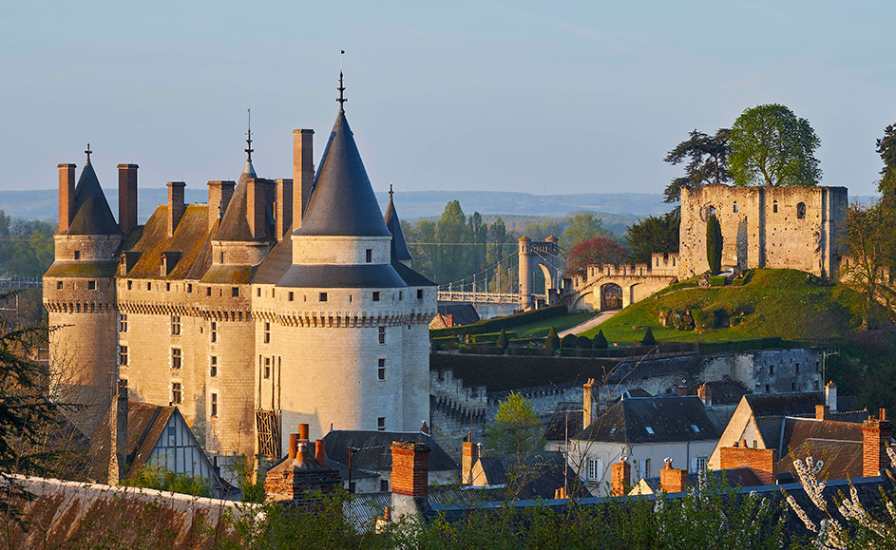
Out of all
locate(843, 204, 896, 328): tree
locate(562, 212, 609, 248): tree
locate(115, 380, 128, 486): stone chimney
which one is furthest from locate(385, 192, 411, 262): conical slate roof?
locate(562, 212, 609, 248): tree

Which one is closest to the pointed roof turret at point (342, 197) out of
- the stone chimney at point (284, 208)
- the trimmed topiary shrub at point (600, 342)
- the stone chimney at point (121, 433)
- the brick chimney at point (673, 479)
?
the stone chimney at point (284, 208)

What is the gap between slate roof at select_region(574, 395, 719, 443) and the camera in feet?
155

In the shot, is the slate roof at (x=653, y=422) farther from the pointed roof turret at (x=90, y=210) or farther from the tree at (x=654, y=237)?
the tree at (x=654, y=237)

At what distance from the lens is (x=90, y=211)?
58594 millimetres

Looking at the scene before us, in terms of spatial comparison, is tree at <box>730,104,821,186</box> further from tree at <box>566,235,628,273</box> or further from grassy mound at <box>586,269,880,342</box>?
tree at <box>566,235,628,273</box>

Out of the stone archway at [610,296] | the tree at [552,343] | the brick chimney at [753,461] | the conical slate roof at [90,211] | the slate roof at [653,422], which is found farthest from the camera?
the stone archway at [610,296]

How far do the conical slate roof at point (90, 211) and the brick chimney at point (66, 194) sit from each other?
0.41 ft

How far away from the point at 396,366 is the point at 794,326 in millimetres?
22314

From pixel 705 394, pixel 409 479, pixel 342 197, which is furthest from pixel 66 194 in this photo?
pixel 409 479

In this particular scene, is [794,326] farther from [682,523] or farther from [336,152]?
[682,523]

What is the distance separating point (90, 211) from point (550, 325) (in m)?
22.4

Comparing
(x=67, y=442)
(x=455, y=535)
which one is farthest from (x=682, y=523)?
(x=67, y=442)

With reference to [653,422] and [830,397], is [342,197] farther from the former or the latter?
[830,397]

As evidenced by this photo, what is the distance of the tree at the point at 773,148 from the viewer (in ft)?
254
